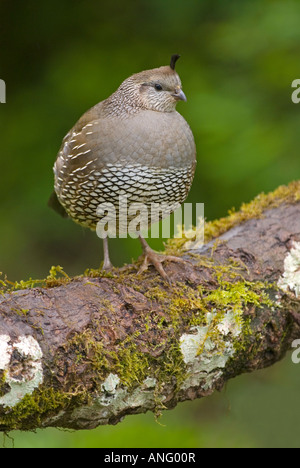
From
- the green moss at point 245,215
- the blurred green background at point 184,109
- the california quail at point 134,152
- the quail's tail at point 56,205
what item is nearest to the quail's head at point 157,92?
the california quail at point 134,152

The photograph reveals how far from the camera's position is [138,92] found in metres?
3.89

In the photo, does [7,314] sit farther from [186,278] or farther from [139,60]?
[139,60]

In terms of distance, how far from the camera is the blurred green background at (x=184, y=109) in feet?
17.0

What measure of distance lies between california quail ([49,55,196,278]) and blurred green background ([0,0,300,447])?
1503 millimetres

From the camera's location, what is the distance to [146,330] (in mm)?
3066

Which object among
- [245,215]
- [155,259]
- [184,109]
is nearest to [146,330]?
[155,259]

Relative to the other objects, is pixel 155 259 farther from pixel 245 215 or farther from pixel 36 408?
pixel 36 408

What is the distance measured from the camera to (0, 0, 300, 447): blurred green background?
5.20 meters

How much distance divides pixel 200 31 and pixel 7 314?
151 inches

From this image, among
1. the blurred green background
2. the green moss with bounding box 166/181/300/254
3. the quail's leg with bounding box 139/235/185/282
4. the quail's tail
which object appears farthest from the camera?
the blurred green background

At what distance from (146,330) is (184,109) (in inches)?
114

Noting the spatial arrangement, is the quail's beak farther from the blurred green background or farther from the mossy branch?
the blurred green background

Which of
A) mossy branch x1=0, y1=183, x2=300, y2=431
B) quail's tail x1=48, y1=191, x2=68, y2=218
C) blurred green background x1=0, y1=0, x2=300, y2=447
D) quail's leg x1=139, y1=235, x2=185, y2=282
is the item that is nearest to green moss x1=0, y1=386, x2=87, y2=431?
mossy branch x1=0, y1=183, x2=300, y2=431

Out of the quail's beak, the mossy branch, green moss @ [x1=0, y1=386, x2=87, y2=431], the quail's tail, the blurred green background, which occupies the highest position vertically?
the blurred green background
